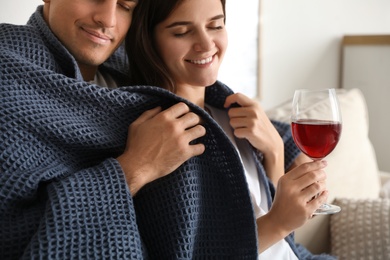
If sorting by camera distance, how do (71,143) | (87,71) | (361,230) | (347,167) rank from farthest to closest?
(347,167)
(361,230)
(87,71)
(71,143)

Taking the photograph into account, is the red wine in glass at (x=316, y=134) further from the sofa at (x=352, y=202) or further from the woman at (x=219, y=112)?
the sofa at (x=352, y=202)

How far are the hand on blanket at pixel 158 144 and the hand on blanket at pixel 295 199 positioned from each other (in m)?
0.23

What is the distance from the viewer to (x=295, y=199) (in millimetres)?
1216

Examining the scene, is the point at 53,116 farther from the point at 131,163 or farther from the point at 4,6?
A: the point at 4,6

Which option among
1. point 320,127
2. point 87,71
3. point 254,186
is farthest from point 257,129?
point 87,71

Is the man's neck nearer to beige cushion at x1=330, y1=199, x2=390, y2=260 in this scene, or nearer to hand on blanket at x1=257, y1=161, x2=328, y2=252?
hand on blanket at x1=257, y1=161, x2=328, y2=252

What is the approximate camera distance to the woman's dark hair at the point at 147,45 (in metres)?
1.37

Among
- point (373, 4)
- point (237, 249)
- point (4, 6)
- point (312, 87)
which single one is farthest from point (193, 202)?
point (373, 4)

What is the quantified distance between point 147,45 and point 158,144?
380mm

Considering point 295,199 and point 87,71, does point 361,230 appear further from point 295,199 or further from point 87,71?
point 87,71

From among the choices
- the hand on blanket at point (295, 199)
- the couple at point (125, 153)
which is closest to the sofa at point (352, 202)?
the hand on blanket at point (295, 199)

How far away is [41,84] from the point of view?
3.64 feet

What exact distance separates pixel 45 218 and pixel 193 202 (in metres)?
0.33

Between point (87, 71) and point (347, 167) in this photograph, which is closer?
point (87, 71)
